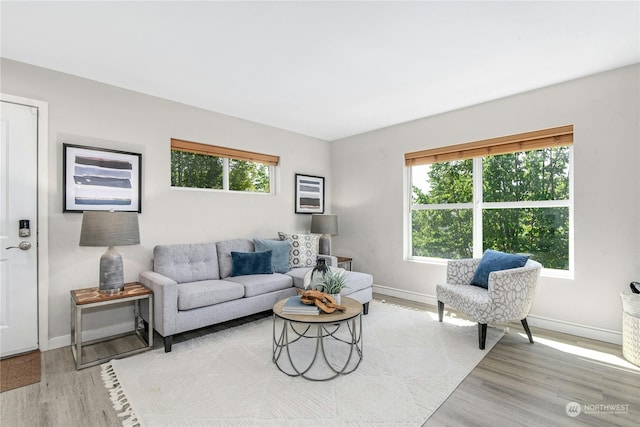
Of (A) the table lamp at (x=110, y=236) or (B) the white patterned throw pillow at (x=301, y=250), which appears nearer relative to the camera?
(A) the table lamp at (x=110, y=236)

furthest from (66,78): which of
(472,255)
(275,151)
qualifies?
(472,255)

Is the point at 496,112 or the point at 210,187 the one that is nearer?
the point at 496,112

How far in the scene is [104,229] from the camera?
2.50 m

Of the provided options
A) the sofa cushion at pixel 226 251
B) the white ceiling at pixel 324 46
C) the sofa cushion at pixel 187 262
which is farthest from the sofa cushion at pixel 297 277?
the white ceiling at pixel 324 46

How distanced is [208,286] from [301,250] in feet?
4.48

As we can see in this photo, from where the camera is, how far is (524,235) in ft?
11.3

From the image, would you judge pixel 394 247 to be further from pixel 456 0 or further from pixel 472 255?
pixel 456 0

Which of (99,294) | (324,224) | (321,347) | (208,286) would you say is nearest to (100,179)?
(99,294)

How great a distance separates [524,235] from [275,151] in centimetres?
329

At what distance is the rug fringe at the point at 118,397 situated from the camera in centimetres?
176

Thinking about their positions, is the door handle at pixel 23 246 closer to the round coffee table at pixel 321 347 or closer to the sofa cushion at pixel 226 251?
the sofa cushion at pixel 226 251

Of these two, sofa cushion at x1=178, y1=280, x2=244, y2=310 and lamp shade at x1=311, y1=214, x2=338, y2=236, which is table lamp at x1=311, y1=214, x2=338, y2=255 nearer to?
lamp shade at x1=311, y1=214, x2=338, y2=236

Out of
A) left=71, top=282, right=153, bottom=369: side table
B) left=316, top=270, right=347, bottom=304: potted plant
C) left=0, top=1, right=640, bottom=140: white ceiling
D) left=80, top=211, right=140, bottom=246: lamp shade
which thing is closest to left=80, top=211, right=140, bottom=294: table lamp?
left=80, top=211, right=140, bottom=246: lamp shade

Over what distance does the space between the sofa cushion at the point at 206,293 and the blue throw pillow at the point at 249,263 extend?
1.05 feet
